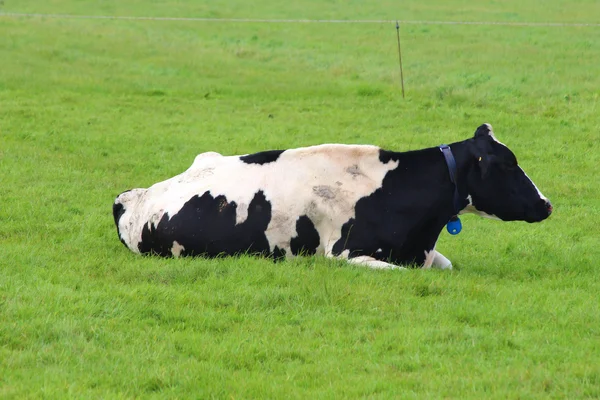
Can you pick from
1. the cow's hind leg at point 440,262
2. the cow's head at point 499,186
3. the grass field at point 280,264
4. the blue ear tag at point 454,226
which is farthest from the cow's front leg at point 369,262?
the cow's head at point 499,186

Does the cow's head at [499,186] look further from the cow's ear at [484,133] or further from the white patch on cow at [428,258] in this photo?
the white patch on cow at [428,258]

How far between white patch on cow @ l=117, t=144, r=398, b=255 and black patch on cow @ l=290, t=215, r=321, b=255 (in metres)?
0.04

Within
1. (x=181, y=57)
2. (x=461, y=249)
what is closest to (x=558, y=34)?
(x=181, y=57)

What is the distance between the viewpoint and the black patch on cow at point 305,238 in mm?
9305

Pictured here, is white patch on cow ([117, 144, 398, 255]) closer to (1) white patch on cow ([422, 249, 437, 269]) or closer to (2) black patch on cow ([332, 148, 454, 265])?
(2) black patch on cow ([332, 148, 454, 265])

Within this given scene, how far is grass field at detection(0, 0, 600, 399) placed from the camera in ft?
20.2


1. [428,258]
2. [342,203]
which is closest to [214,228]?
[342,203]

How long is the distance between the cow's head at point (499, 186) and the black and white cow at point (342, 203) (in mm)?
10

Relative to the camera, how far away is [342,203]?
929cm

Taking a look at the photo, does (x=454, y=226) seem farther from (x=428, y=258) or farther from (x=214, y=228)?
(x=214, y=228)

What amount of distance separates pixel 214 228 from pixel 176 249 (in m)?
0.49

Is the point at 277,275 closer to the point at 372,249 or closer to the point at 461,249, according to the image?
the point at 372,249

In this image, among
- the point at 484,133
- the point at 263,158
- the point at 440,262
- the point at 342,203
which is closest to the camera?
the point at 342,203

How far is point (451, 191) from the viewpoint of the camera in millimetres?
9484
